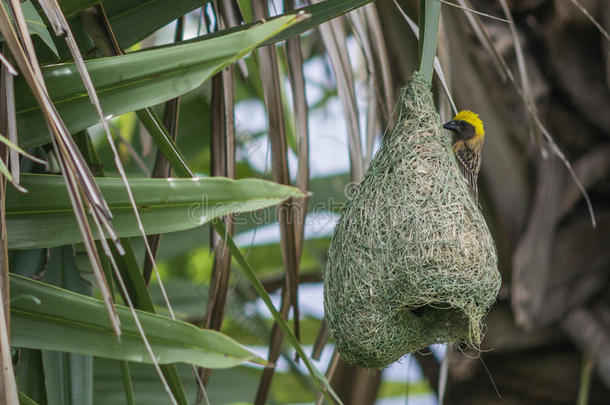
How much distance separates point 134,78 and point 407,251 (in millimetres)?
677

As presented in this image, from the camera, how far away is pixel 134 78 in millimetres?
1170

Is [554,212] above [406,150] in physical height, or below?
below

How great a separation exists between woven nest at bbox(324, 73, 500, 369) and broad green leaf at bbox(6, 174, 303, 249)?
0.49 metres

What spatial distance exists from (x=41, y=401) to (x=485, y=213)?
6.23ft

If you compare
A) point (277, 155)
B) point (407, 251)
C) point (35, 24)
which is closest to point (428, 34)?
point (407, 251)

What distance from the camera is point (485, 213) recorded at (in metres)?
2.86

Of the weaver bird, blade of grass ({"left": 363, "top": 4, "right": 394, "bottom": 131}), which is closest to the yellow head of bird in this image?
the weaver bird

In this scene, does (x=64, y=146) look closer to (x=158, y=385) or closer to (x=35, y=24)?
(x=35, y=24)

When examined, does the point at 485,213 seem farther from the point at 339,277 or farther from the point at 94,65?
the point at 94,65

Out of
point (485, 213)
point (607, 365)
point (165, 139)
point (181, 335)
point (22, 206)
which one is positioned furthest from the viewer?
point (607, 365)

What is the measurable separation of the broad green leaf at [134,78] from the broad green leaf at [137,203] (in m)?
0.11

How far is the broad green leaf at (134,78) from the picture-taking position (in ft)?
3.69

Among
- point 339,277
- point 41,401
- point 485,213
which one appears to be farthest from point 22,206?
point 485,213

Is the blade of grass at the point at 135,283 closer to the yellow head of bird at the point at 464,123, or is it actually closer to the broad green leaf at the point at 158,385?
the broad green leaf at the point at 158,385
